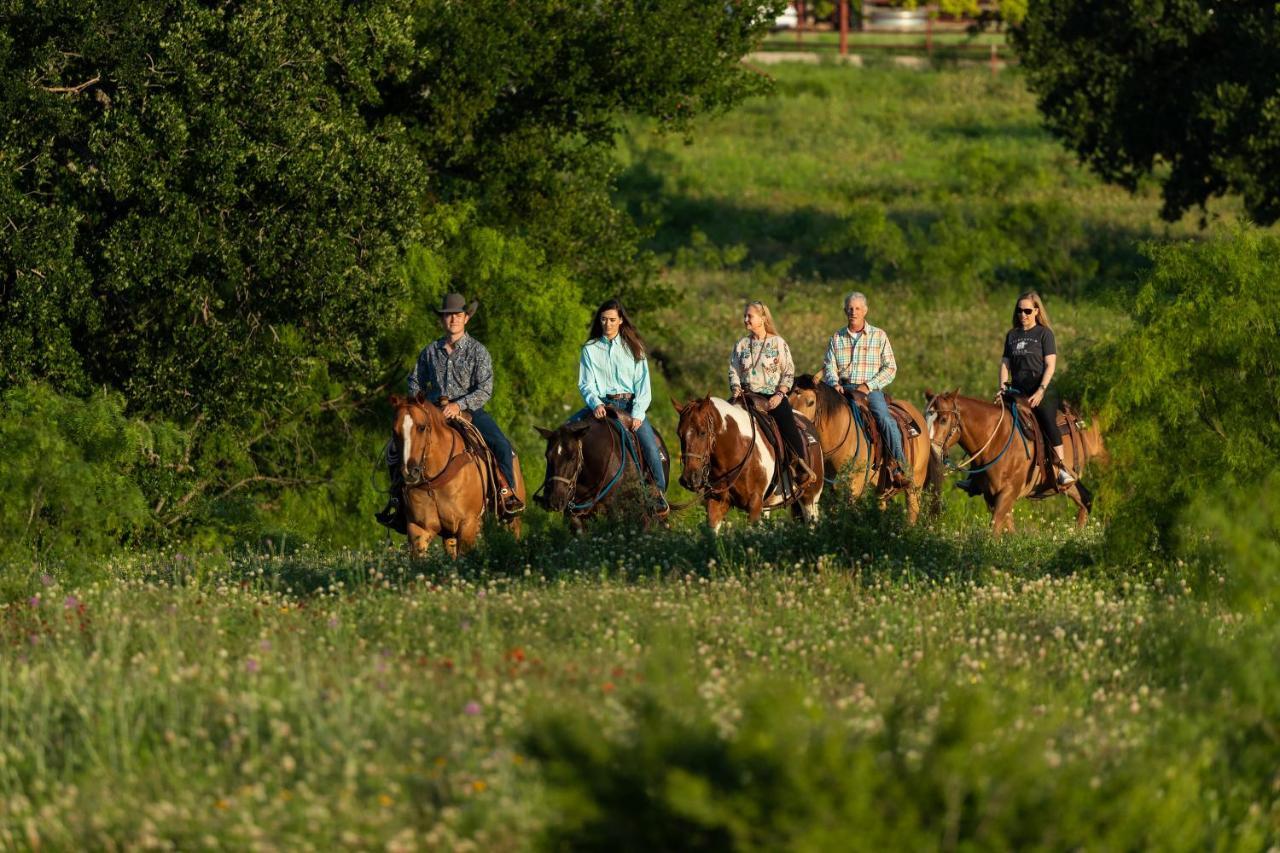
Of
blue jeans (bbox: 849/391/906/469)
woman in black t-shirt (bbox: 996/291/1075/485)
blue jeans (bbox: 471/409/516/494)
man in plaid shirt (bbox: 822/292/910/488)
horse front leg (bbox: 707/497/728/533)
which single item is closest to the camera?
blue jeans (bbox: 471/409/516/494)

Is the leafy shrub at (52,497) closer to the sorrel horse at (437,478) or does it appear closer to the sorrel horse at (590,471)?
the sorrel horse at (437,478)

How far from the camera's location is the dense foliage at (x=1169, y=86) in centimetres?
4116

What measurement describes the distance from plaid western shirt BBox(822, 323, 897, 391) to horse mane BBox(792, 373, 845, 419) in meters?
0.40

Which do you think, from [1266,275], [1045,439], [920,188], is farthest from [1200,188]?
[1266,275]

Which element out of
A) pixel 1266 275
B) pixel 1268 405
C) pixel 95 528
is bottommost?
pixel 95 528

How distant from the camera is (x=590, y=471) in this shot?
18.2 metres

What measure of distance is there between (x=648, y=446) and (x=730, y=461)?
91cm

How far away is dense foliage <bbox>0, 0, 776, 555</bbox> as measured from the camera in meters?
23.0

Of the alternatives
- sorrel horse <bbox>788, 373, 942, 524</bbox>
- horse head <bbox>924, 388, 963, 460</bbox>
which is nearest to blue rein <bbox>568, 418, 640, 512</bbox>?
sorrel horse <bbox>788, 373, 942, 524</bbox>

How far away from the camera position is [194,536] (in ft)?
82.9

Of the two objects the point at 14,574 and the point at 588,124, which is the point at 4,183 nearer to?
the point at 14,574

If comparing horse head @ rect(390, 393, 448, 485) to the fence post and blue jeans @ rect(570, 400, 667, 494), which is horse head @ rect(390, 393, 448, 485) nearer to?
blue jeans @ rect(570, 400, 667, 494)

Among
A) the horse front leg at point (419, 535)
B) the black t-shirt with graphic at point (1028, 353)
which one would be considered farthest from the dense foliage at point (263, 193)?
the black t-shirt with graphic at point (1028, 353)

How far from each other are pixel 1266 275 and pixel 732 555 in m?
4.83
